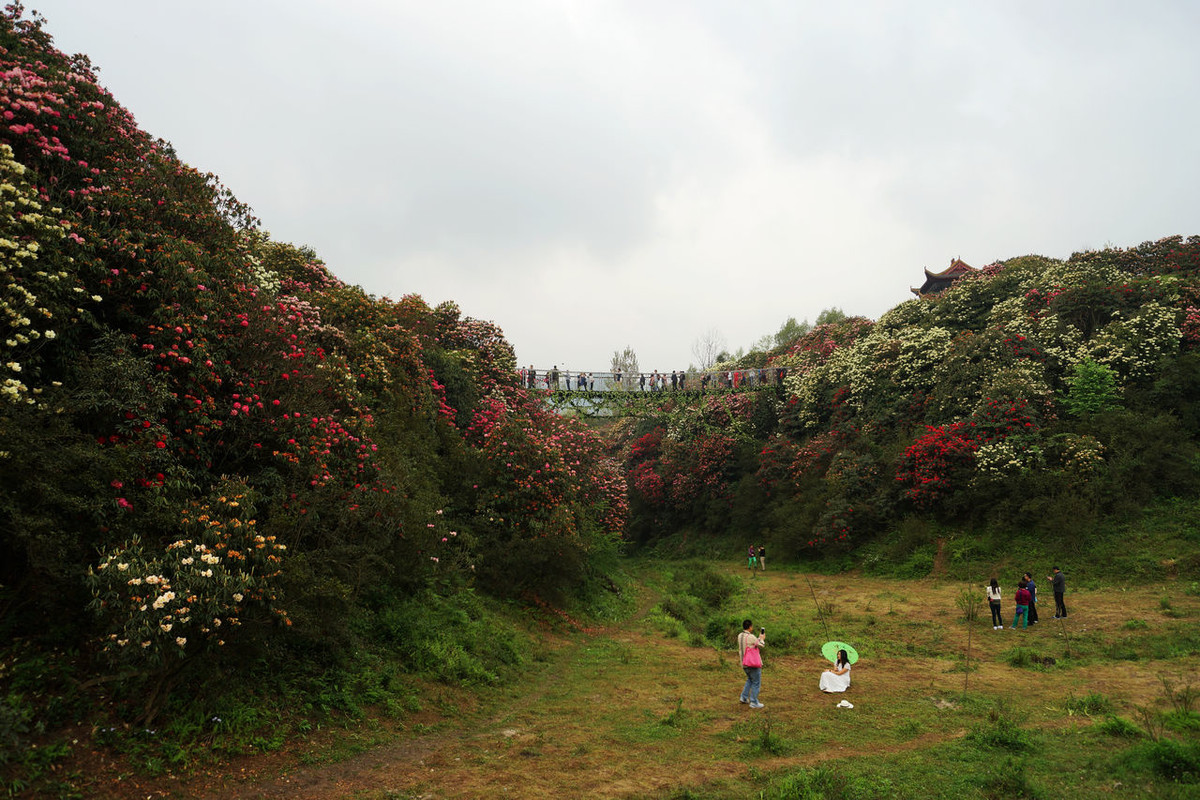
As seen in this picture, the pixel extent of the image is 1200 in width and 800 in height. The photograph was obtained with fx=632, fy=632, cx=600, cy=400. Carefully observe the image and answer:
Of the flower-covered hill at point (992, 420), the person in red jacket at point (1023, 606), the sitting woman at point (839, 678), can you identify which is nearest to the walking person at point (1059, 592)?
the person in red jacket at point (1023, 606)

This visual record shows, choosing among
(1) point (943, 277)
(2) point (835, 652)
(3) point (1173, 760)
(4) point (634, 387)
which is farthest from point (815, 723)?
(1) point (943, 277)

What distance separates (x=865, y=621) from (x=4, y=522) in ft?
57.6

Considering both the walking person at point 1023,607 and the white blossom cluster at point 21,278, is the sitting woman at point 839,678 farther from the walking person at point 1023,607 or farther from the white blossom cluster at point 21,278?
the white blossom cluster at point 21,278

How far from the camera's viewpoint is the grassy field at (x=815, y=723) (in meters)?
6.97

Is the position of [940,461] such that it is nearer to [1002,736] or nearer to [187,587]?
[1002,736]

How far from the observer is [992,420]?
22.5 meters

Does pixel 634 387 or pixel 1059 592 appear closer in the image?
pixel 1059 592

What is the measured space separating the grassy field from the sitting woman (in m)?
0.24

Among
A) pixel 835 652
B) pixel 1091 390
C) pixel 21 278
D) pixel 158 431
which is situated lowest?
pixel 835 652

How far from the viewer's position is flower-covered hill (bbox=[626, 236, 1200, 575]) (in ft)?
66.4

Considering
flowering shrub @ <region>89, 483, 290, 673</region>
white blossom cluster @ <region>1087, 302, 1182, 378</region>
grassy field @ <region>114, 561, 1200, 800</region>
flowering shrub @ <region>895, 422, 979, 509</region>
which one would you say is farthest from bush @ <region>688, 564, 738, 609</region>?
flowering shrub @ <region>89, 483, 290, 673</region>

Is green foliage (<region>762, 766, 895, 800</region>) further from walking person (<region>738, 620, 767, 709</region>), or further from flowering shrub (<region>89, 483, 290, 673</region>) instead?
flowering shrub (<region>89, 483, 290, 673</region>)

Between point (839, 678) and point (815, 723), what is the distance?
73.7 inches

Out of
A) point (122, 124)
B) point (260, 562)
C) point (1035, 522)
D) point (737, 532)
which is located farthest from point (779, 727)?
point (737, 532)
